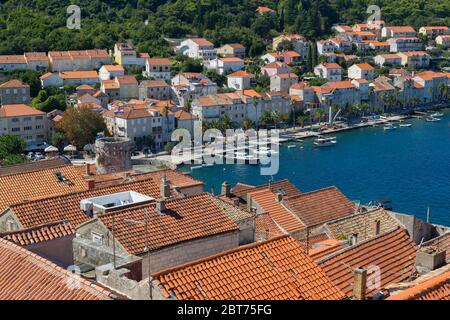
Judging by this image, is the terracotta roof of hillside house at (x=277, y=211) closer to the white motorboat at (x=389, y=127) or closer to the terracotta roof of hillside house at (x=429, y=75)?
the white motorboat at (x=389, y=127)

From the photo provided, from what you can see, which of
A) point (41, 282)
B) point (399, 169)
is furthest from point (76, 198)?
point (399, 169)

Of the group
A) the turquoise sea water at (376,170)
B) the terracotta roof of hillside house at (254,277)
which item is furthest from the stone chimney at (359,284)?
the turquoise sea water at (376,170)

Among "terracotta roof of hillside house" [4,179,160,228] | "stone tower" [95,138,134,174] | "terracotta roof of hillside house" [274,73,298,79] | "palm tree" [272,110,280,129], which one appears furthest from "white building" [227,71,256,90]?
"terracotta roof of hillside house" [4,179,160,228]

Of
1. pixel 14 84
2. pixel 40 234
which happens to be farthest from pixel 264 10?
pixel 40 234

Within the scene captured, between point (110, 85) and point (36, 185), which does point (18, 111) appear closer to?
point (110, 85)

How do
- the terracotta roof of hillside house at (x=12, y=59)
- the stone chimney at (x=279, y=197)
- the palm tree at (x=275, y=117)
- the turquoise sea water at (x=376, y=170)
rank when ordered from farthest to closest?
the terracotta roof of hillside house at (x=12, y=59)
the palm tree at (x=275, y=117)
the turquoise sea water at (x=376, y=170)
the stone chimney at (x=279, y=197)

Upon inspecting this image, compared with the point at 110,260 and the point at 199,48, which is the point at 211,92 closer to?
the point at 199,48
